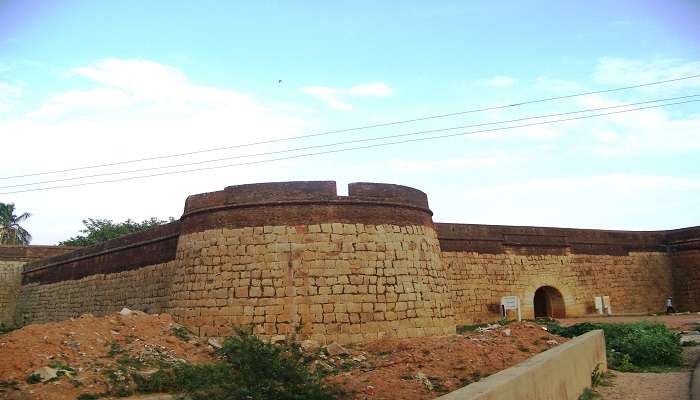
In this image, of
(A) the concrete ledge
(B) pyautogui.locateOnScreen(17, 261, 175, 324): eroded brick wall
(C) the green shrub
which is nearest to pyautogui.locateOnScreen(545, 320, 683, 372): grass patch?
(A) the concrete ledge

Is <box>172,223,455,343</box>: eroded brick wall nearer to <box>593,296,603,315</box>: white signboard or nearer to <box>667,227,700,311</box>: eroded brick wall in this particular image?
<box>593,296,603,315</box>: white signboard

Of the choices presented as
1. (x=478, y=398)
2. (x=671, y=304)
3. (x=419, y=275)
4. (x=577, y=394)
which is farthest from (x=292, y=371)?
(x=671, y=304)

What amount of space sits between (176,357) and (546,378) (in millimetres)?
7126

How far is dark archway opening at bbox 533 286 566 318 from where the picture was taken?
2091cm

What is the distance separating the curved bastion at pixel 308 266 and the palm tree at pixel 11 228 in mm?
39363

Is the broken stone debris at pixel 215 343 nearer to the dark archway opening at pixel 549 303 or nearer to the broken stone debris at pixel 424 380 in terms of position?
the broken stone debris at pixel 424 380

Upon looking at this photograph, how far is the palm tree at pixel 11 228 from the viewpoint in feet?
153

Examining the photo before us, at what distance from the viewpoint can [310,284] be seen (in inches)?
486

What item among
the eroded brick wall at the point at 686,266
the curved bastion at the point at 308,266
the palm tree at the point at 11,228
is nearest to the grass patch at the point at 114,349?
the curved bastion at the point at 308,266

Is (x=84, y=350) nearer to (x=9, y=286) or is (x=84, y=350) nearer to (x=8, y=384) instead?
(x=8, y=384)

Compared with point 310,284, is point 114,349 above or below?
below

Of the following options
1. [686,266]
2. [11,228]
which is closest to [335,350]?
[686,266]

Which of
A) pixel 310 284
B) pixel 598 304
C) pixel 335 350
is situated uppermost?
pixel 310 284

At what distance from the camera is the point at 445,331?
13.8m
